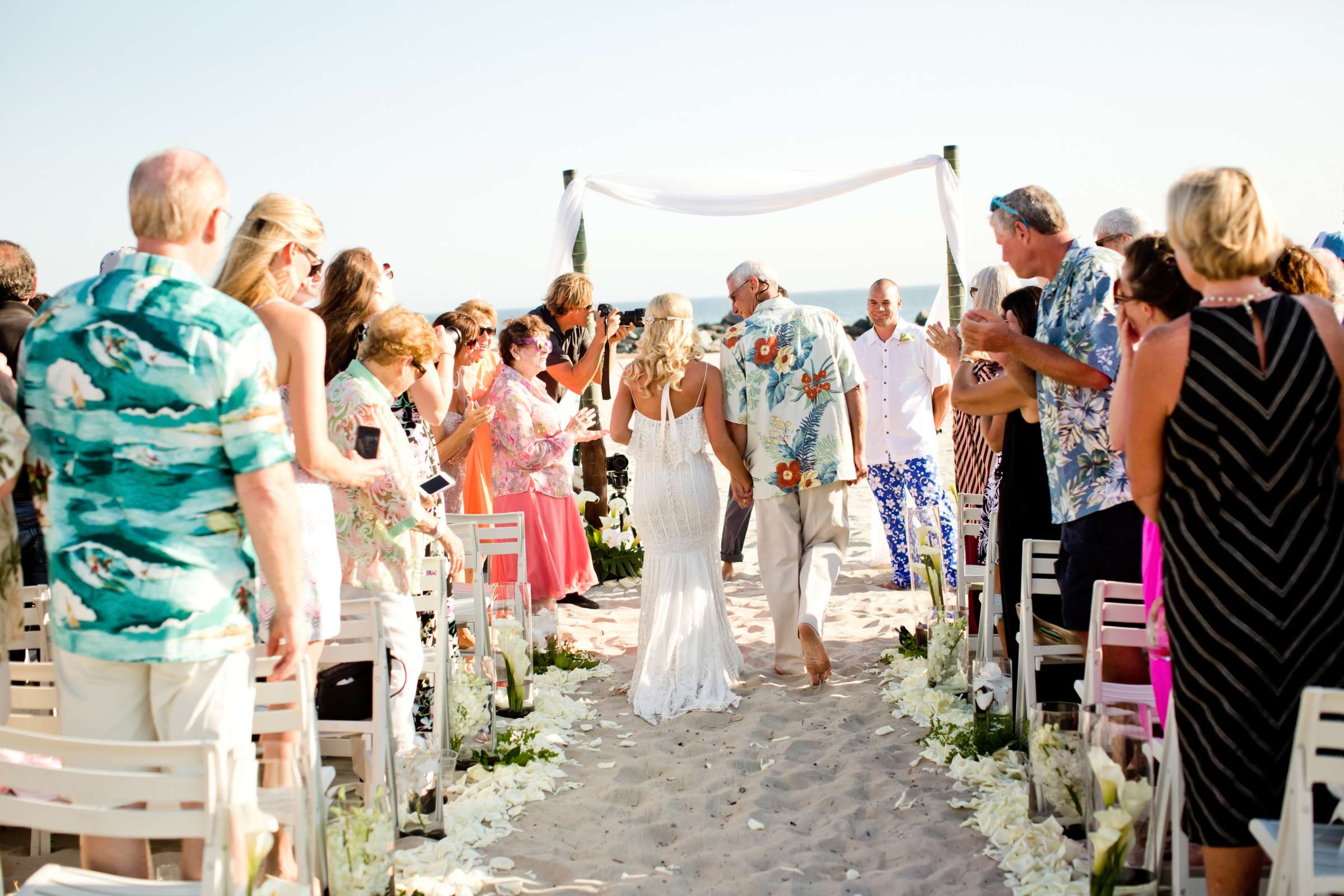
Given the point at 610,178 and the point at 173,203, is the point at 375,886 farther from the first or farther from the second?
the point at 610,178

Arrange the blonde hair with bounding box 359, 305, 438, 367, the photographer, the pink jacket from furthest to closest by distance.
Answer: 1. the photographer
2. the pink jacket
3. the blonde hair with bounding box 359, 305, 438, 367

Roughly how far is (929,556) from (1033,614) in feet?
5.26

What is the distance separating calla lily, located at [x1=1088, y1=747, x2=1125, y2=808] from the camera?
2.63 meters

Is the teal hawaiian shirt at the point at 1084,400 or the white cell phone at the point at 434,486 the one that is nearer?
the teal hawaiian shirt at the point at 1084,400

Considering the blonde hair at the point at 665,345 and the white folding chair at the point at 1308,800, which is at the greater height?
the blonde hair at the point at 665,345

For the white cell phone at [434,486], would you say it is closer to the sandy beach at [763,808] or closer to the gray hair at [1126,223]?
the sandy beach at [763,808]

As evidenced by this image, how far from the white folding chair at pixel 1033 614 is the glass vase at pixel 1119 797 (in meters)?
1.01

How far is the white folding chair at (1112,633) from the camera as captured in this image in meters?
3.30

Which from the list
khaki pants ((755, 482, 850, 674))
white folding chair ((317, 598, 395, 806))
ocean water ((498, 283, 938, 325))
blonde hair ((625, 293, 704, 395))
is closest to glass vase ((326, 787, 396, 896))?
white folding chair ((317, 598, 395, 806))

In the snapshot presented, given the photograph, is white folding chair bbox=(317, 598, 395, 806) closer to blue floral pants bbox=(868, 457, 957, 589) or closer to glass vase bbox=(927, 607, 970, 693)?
glass vase bbox=(927, 607, 970, 693)

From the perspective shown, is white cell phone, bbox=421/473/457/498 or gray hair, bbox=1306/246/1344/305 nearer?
white cell phone, bbox=421/473/457/498

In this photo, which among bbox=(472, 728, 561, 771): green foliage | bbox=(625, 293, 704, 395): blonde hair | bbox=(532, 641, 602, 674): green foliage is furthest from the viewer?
bbox=(532, 641, 602, 674): green foliage

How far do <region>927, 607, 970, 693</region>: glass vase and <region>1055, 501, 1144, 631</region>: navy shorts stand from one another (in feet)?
4.31

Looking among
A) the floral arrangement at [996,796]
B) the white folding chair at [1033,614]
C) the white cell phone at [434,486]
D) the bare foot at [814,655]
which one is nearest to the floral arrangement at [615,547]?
the bare foot at [814,655]
